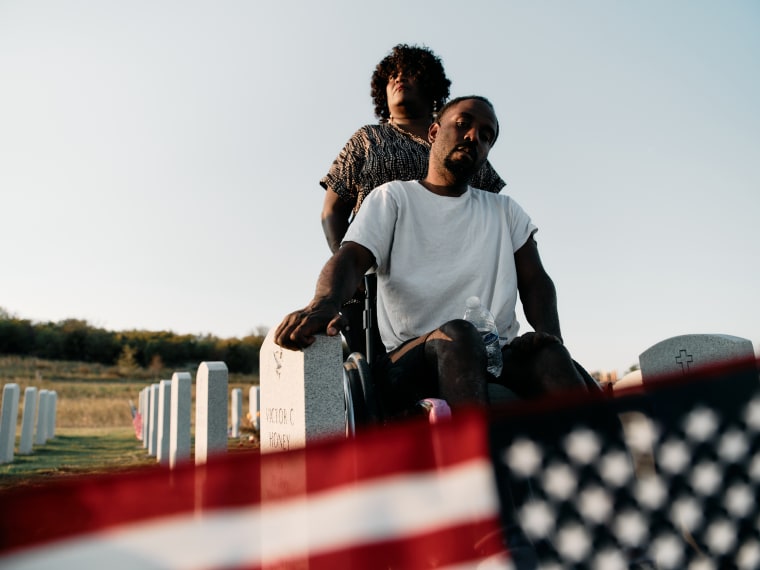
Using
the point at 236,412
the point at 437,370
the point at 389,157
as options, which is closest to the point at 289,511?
the point at 437,370

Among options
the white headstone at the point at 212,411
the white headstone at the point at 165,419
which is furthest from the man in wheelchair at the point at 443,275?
the white headstone at the point at 165,419

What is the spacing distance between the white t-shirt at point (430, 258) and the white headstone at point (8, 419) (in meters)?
11.8

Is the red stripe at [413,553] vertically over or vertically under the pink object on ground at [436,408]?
under

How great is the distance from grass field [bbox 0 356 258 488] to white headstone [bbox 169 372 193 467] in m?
2.09

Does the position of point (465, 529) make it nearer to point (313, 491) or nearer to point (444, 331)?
point (313, 491)

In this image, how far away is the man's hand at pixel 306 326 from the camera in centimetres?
191

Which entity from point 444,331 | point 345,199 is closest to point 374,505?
point 444,331

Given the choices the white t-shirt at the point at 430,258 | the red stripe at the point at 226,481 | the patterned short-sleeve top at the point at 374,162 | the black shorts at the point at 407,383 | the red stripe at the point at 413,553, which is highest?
the patterned short-sleeve top at the point at 374,162

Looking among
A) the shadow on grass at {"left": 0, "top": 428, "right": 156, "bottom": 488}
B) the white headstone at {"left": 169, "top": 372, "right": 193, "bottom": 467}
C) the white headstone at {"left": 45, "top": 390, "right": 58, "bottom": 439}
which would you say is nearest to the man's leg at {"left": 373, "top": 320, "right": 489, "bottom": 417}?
the shadow on grass at {"left": 0, "top": 428, "right": 156, "bottom": 488}

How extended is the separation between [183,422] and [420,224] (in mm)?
5834

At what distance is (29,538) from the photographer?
28.1 inches

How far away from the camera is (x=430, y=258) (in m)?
2.46

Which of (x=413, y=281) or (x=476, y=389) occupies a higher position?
(x=413, y=281)

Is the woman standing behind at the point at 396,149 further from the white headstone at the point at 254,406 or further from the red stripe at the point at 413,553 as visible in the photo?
the white headstone at the point at 254,406
